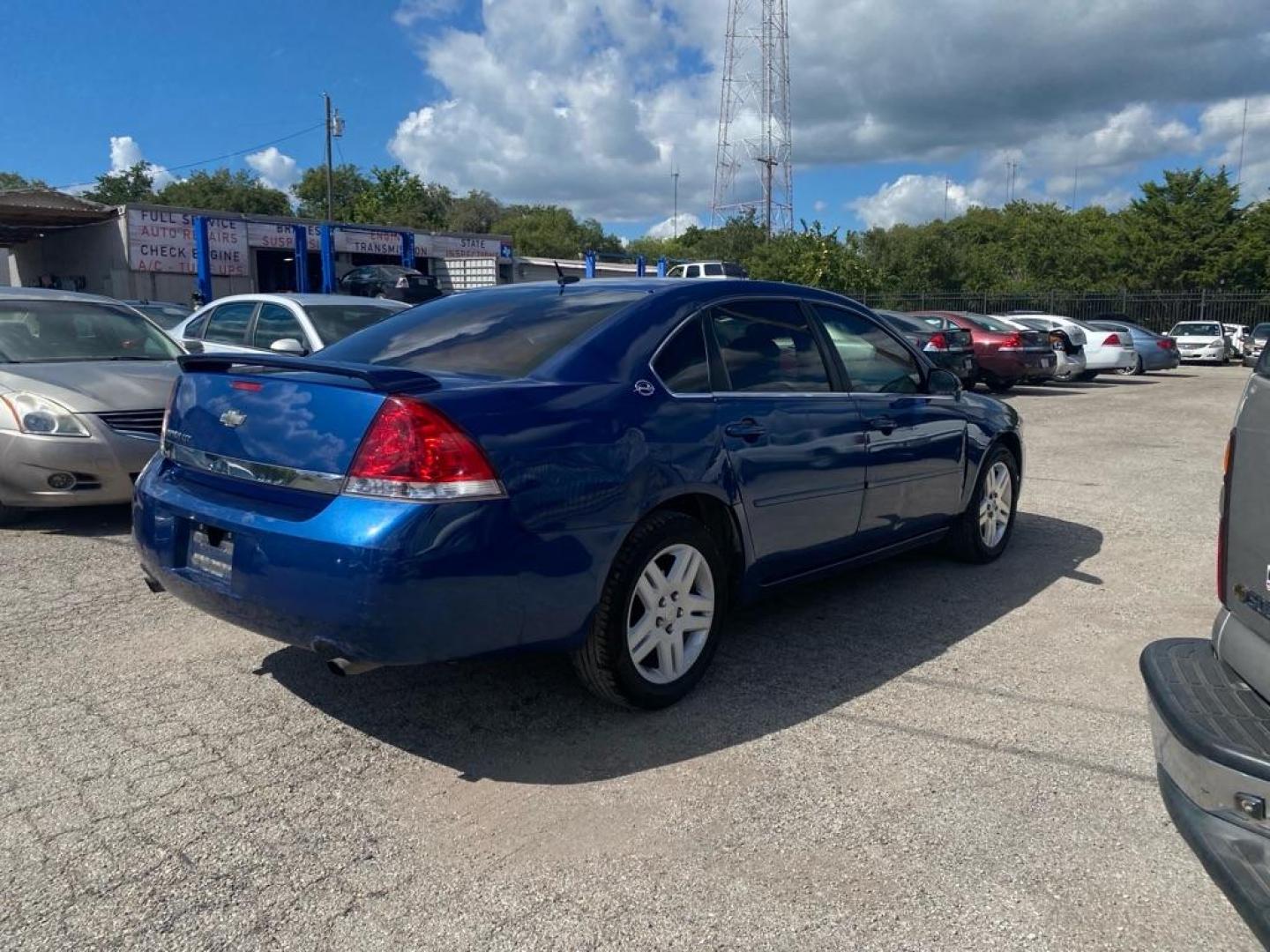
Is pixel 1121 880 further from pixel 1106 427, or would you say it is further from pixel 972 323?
pixel 972 323

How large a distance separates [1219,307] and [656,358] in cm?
4478

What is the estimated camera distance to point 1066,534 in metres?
7.00

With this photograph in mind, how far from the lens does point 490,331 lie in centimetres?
412

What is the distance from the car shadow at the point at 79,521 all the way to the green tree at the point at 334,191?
75973 millimetres

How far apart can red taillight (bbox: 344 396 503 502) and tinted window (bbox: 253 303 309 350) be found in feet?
19.7

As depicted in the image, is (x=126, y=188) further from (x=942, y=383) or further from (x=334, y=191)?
(x=942, y=383)

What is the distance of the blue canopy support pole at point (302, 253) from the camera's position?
3253 centimetres

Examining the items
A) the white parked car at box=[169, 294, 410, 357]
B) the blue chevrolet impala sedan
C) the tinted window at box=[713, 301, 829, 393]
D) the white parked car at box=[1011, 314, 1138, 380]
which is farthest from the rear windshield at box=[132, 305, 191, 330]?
the white parked car at box=[1011, 314, 1138, 380]

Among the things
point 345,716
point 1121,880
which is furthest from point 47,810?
point 1121,880

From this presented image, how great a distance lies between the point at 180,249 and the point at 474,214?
55212mm

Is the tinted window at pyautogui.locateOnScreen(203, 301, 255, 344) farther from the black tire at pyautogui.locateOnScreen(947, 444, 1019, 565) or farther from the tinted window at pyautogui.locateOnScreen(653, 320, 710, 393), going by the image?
the black tire at pyautogui.locateOnScreen(947, 444, 1019, 565)

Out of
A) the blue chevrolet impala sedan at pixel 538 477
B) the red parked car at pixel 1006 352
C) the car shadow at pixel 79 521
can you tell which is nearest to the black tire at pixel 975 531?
the blue chevrolet impala sedan at pixel 538 477

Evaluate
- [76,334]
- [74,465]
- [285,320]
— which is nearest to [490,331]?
[74,465]

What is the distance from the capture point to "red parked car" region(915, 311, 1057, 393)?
59.1 feet
